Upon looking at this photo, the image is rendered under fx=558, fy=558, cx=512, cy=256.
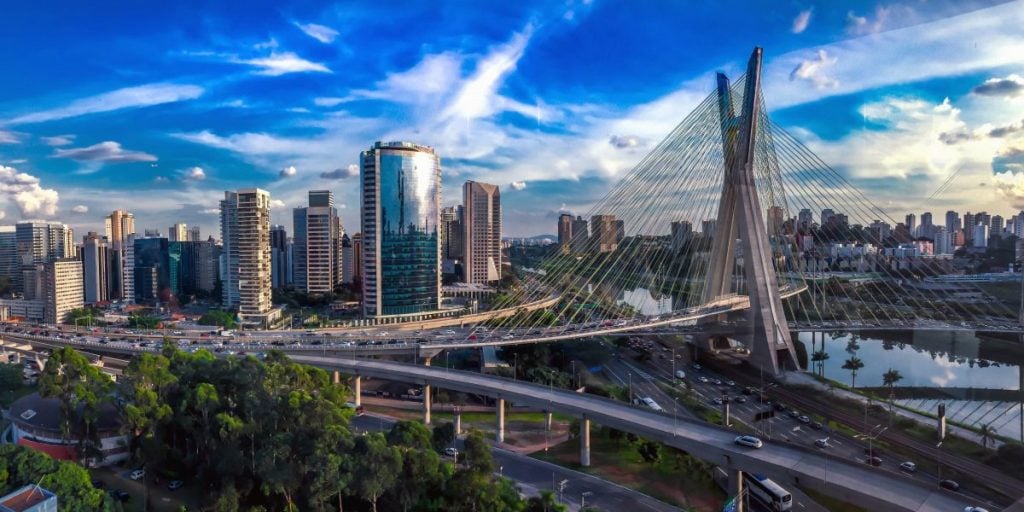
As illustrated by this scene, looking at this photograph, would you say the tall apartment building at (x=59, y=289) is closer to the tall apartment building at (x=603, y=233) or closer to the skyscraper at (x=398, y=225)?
the skyscraper at (x=398, y=225)

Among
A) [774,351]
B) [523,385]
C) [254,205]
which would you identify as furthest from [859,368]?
[254,205]

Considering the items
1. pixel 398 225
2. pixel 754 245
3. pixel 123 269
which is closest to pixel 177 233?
pixel 123 269

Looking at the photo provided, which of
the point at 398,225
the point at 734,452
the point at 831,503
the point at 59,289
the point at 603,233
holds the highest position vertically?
the point at 398,225

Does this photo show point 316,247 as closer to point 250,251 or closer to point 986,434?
point 250,251

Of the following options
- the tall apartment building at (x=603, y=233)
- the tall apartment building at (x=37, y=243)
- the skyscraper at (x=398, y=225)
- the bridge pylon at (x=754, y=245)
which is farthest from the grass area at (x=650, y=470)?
the tall apartment building at (x=37, y=243)

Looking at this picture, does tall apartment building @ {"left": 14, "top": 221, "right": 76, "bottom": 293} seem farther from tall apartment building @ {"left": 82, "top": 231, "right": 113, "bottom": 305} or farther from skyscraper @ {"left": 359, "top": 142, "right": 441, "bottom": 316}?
skyscraper @ {"left": 359, "top": 142, "right": 441, "bottom": 316}
